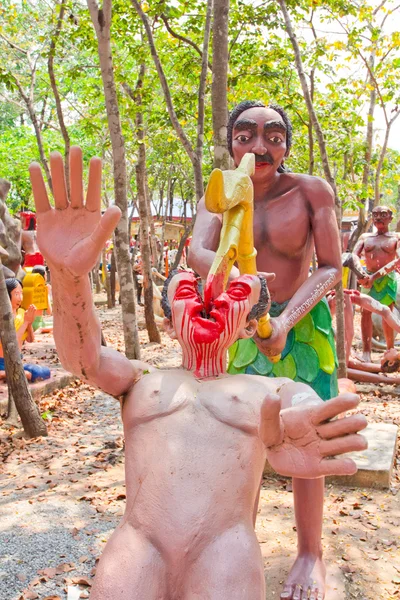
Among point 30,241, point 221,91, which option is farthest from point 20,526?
point 30,241

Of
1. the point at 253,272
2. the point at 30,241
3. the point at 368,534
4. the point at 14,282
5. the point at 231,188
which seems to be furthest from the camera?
the point at 30,241

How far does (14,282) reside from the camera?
7.37 metres

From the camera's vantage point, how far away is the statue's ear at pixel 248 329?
211 cm

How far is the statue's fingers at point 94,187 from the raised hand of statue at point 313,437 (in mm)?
786

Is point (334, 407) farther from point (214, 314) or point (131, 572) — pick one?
point (131, 572)

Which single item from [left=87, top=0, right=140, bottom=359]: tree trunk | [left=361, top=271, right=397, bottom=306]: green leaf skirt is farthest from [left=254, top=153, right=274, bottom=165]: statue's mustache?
[left=361, top=271, right=397, bottom=306]: green leaf skirt

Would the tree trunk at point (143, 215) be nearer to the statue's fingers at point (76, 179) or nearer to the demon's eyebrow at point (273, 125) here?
the demon's eyebrow at point (273, 125)

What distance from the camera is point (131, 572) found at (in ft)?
5.62

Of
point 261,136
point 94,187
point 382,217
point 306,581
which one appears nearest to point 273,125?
point 261,136

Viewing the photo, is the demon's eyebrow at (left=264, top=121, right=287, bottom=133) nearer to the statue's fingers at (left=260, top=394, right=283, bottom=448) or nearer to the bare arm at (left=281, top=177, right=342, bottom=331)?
the bare arm at (left=281, top=177, right=342, bottom=331)

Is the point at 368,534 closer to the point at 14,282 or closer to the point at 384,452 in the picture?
the point at 384,452

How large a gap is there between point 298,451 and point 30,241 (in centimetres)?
1281

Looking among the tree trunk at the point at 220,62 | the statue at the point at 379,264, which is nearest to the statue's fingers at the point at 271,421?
the tree trunk at the point at 220,62

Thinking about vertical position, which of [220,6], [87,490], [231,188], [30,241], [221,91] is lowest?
[87,490]
